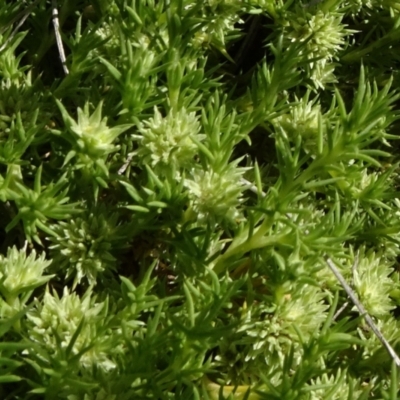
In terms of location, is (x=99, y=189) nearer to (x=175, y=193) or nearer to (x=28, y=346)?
(x=175, y=193)

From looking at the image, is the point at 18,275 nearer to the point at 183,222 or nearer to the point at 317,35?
the point at 183,222

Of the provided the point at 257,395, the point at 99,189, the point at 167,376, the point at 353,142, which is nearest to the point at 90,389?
the point at 167,376

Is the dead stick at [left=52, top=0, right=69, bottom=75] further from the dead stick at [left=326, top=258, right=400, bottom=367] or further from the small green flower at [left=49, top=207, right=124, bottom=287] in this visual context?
the dead stick at [left=326, top=258, right=400, bottom=367]

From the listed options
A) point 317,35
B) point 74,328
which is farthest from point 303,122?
point 74,328

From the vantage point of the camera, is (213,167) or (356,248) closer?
(213,167)

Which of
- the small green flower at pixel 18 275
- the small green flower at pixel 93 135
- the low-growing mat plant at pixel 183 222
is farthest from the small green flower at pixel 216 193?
the small green flower at pixel 18 275

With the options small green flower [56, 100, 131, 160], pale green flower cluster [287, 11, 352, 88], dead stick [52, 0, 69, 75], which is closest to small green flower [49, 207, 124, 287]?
small green flower [56, 100, 131, 160]

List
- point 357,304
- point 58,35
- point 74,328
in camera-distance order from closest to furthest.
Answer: point 74,328, point 357,304, point 58,35

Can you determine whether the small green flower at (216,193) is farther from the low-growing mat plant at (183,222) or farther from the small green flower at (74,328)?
the small green flower at (74,328)
